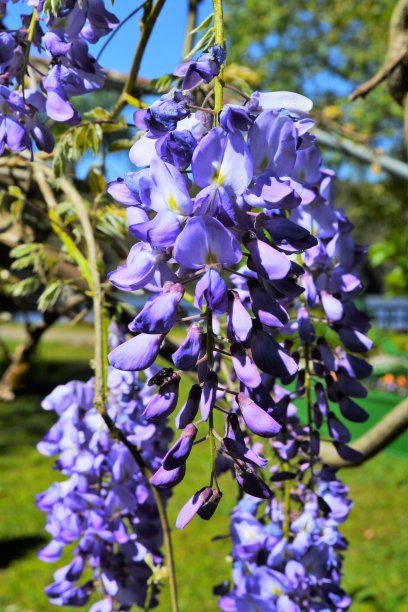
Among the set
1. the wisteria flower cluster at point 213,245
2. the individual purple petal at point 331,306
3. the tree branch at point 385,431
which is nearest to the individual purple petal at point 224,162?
the wisteria flower cluster at point 213,245

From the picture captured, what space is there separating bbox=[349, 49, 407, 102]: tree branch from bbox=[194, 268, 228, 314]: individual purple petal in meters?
0.81

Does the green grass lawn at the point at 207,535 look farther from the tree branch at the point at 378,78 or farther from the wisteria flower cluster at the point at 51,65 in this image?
the wisteria flower cluster at the point at 51,65

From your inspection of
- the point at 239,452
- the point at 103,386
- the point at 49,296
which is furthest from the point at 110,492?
the point at 239,452

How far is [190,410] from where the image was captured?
0.43 m

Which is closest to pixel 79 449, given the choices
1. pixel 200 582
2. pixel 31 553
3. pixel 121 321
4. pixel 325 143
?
pixel 121 321

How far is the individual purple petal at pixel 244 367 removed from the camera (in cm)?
41

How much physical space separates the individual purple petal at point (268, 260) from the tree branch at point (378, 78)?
0.80 meters

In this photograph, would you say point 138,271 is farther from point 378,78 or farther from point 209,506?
point 378,78

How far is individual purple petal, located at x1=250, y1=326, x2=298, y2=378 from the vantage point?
405mm

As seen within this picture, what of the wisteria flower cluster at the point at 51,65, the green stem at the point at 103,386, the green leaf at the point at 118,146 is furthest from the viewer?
the green leaf at the point at 118,146

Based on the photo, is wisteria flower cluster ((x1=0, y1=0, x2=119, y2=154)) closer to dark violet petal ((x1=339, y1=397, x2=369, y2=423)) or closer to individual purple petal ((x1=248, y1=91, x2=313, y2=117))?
individual purple petal ((x1=248, y1=91, x2=313, y2=117))

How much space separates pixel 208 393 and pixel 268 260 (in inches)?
3.3

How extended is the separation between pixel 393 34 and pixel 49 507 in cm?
101

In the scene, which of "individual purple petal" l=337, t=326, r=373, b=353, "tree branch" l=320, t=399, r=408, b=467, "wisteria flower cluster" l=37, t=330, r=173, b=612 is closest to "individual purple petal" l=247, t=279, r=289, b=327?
"individual purple petal" l=337, t=326, r=373, b=353
